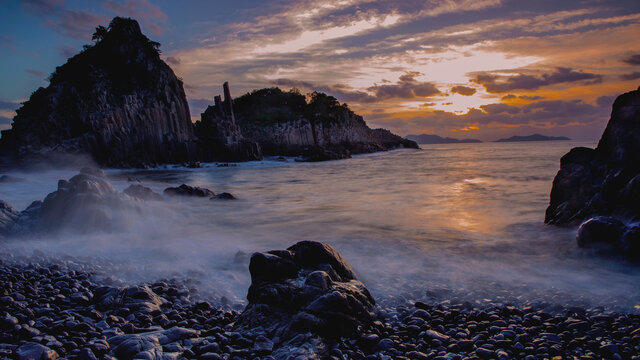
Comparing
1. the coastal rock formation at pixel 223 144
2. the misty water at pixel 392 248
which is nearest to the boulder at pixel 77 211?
the misty water at pixel 392 248

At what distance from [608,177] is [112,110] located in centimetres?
4309

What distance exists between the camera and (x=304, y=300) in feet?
11.0

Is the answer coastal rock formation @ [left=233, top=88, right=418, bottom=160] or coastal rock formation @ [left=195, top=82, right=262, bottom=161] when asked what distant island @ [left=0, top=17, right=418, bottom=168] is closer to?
coastal rock formation @ [left=195, top=82, right=262, bottom=161]

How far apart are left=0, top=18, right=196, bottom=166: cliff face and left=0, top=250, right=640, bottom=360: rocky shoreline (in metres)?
36.3

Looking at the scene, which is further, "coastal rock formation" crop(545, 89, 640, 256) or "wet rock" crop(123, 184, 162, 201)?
"wet rock" crop(123, 184, 162, 201)

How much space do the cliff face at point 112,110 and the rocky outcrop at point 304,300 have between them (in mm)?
37113

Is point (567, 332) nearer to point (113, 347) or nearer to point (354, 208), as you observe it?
point (113, 347)

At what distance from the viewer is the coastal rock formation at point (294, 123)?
64.4 meters

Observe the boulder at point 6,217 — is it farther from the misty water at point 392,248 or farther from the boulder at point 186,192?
the boulder at point 186,192

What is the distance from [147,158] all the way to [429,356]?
41.5 m

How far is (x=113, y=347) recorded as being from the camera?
2834mm

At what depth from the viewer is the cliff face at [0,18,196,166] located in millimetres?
34500

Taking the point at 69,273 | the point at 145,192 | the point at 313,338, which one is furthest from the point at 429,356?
the point at 145,192

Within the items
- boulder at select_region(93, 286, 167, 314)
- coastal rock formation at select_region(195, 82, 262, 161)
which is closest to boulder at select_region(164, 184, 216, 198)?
boulder at select_region(93, 286, 167, 314)
